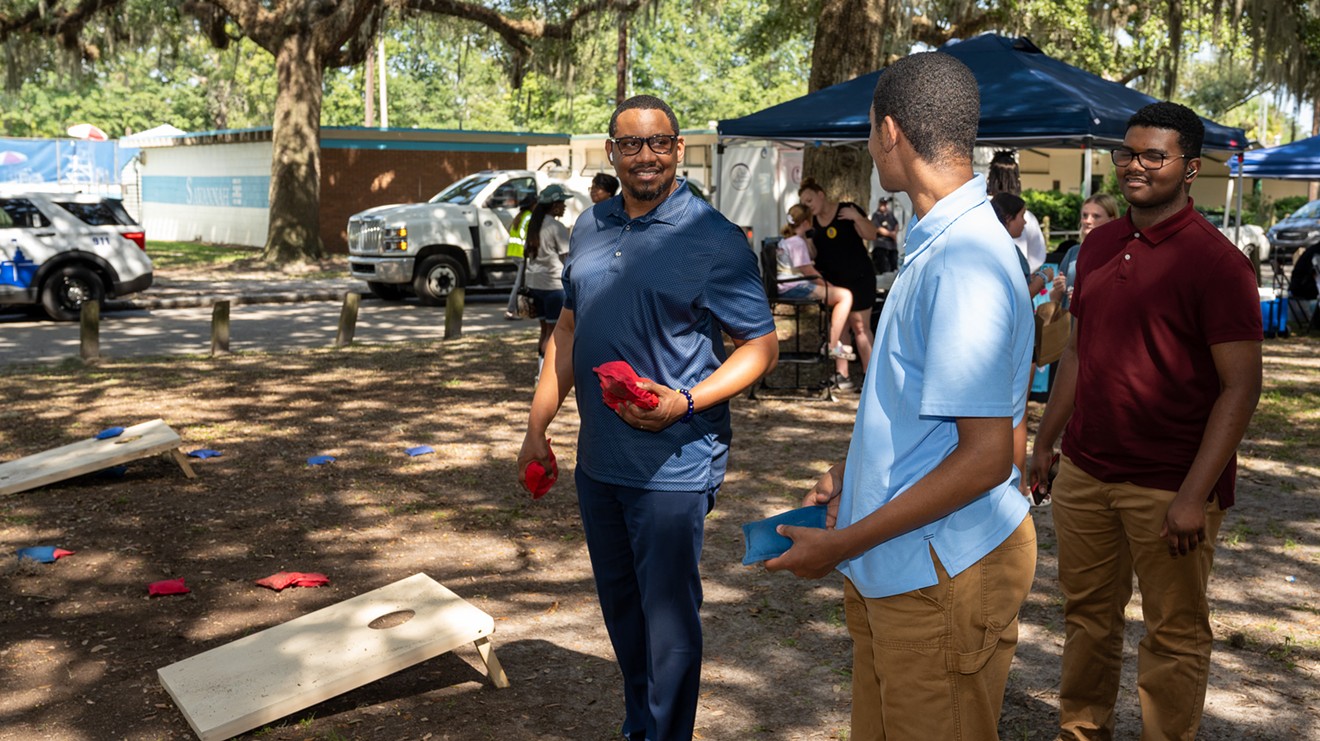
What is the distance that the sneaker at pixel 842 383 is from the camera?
1139 centimetres

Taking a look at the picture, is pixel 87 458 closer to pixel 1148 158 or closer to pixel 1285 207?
pixel 1148 158

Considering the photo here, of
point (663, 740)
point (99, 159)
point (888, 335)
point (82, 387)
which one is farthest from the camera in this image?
point (99, 159)

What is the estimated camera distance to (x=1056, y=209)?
129 ft

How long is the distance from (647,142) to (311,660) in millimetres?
2150

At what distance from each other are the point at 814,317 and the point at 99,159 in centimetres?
3291

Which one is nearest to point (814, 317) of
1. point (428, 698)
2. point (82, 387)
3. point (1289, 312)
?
point (1289, 312)

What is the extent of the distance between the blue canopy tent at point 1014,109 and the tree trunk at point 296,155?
15.1 m

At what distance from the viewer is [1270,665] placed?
493cm

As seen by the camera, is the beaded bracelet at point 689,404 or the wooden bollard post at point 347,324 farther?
the wooden bollard post at point 347,324

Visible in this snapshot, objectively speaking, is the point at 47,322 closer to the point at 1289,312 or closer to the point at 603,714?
the point at 603,714

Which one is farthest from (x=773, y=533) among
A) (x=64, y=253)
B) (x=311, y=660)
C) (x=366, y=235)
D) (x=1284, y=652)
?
(x=366, y=235)

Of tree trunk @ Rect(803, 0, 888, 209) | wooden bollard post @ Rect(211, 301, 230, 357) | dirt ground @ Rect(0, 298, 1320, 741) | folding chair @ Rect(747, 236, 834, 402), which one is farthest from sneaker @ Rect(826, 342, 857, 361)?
wooden bollard post @ Rect(211, 301, 230, 357)

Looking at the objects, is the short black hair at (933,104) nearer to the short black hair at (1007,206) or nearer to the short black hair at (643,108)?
the short black hair at (643,108)

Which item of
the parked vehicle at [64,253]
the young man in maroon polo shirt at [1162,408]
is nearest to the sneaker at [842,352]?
the young man in maroon polo shirt at [1162,408]
